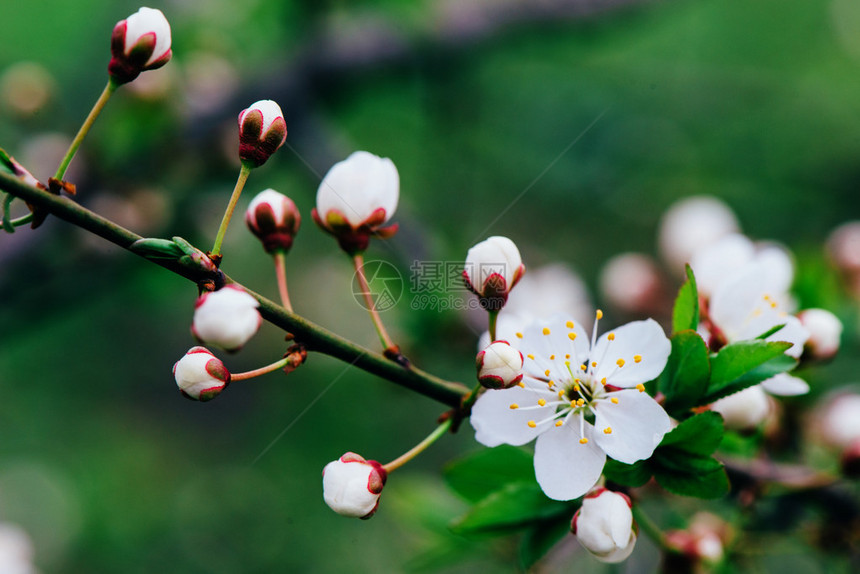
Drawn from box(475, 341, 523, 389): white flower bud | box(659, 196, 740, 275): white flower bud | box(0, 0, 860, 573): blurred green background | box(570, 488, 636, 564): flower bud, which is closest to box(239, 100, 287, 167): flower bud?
box(475, 341, 523, 389): white flower bud

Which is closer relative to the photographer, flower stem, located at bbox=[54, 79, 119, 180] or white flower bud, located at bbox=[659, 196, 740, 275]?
flower stem, located at bbox=[54, 79, 119, 180]

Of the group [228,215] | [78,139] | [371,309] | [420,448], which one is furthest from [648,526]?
[78,139]

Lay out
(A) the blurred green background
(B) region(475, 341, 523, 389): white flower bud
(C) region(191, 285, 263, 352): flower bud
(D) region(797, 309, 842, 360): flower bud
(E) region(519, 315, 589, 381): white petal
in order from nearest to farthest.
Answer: (C) region(191, 285, 263, 352): flower bud < (B) region(475, 341, 523, 389): white flower bud < (E) region(519, 315, 589, 381): white petal < (D) region(797, 309, 842, 360): flower bud < (A) the blurred green background

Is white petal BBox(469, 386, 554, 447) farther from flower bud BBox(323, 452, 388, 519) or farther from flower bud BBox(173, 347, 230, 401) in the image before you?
flower bud BBox(173, 347, 230, 401)

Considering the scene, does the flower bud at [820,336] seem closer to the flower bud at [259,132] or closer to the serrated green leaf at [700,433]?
the serrated green leaf at [700,433]

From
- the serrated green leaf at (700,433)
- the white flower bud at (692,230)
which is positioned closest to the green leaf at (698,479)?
the serrated green leaf at (700,433)

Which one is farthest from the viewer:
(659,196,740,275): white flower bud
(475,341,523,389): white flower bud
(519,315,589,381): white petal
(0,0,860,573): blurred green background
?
(0,0,860,573): blurred green background

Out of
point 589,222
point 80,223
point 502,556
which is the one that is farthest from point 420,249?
point 589,222
